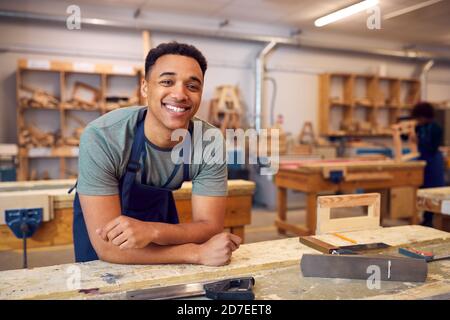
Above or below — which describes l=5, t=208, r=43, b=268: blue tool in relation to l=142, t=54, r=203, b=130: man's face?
below

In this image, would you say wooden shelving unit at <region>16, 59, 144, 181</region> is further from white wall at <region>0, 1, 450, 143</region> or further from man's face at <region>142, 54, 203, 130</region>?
man's face at <region>142, 54, 203, 130</region>

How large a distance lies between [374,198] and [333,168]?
82.7 inches

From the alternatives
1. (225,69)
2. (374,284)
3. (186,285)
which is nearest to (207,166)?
(186,285)

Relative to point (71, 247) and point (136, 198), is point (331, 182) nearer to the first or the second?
point (71, 247)

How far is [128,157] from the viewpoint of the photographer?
4.72ft

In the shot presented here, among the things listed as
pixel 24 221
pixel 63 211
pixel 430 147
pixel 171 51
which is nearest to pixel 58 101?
pixel 63 211

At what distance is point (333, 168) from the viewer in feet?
12.3

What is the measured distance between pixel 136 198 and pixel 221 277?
0.49 metres

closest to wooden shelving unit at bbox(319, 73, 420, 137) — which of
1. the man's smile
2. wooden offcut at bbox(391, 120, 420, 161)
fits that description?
wooden offcut at bbox(391, 120, 420, 161)

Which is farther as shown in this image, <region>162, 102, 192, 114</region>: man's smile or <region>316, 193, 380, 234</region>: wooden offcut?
<region>316, 193, 380, 234</region>: wooden offcut

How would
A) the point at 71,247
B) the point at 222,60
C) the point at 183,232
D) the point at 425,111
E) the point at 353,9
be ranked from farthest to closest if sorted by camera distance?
the point at 222,60 < the point at 425,111 < the point at 353,9 < the point at 71,247 < the point at 183,232

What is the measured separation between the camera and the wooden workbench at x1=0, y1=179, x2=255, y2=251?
2.10m

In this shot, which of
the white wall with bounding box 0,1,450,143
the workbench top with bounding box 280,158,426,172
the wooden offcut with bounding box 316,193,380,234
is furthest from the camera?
the white wall with bounding box 0,1,450,143

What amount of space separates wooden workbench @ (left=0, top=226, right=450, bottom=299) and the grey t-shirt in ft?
0.88
